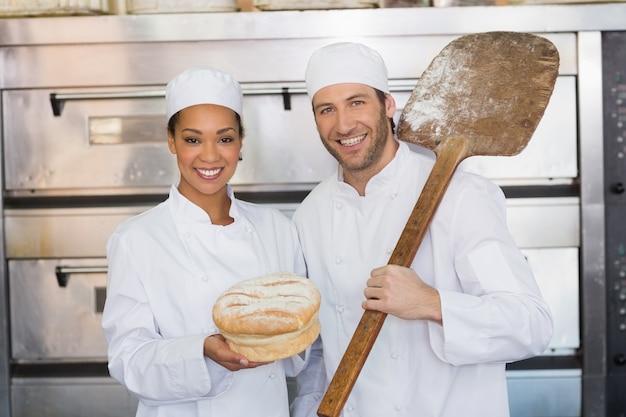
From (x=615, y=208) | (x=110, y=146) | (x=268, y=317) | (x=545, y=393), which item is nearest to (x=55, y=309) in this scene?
(x=110, y=146)

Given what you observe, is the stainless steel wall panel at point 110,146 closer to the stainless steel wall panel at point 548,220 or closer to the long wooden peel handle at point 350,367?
the stainless steel wall panel at point 548,220

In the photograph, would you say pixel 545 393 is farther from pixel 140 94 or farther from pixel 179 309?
pixel 140 94

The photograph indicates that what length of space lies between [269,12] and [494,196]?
892mm

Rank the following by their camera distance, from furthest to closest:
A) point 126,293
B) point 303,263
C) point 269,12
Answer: point 269,12, point 303,263, point 126,293

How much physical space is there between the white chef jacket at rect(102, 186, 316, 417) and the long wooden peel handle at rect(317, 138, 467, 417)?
0.26 m

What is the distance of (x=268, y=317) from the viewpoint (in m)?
1.29

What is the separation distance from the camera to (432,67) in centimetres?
170

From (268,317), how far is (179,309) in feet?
0.89

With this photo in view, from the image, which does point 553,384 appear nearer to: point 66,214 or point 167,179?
point 167,179

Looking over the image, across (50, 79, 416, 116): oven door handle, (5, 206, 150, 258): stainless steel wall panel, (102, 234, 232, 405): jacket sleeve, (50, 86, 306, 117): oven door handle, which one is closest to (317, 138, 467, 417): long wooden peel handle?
(102, 234, 232, 405): jacket sleeve

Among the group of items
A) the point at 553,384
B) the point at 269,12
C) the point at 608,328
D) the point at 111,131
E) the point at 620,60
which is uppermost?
the point at 269,12

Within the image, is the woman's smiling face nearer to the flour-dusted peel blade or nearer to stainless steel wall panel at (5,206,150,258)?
the flour-dusted peel blade

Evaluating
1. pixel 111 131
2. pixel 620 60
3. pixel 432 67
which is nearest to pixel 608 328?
pixel 620 60

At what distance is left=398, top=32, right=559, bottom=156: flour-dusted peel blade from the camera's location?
1.57m
